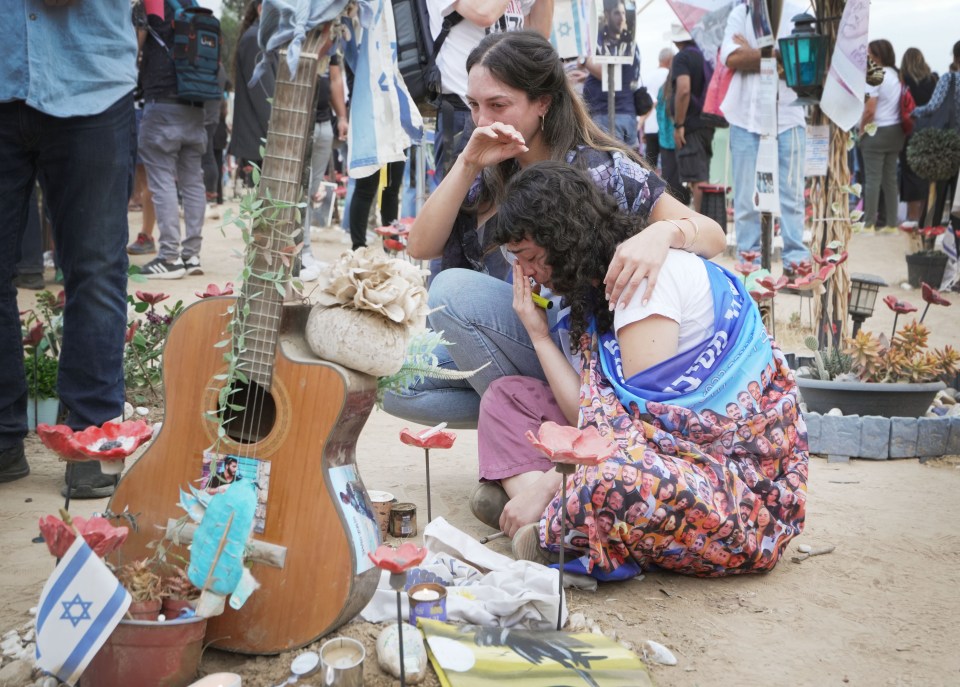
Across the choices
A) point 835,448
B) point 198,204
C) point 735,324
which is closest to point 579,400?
point 735,324

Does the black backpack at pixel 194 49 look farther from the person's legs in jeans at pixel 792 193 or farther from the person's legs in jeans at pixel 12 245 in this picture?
the person's legs in jeans at pixel 792 193

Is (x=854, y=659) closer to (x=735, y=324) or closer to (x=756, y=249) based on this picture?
(x=735, y=324)

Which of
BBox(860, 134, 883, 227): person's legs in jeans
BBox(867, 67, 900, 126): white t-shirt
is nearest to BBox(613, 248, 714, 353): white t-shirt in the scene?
BBox(867, 67, 900, 126): white t-shirt

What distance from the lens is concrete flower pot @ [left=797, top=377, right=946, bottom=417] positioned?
13.3 ft

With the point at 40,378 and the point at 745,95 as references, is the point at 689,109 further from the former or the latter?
the point at 40,378

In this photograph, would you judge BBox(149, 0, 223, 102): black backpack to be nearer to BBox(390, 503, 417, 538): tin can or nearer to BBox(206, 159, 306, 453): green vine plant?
BBox(390, 503, 417, 538): tin can

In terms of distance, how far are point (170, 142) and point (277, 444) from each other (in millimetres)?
5354

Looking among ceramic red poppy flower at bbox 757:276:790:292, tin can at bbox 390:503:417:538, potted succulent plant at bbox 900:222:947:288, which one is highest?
ceramic red poppy flower at bbox 757:276:790:292

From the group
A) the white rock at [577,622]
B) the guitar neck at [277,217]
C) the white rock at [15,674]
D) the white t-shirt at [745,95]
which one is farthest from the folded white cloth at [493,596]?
the white t-shirt at [745,95]

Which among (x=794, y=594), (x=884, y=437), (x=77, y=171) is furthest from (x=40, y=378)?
(x=884, y=437)

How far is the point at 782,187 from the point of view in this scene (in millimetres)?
6855

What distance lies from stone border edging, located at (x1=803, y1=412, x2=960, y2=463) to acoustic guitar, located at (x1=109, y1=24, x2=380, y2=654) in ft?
8.16

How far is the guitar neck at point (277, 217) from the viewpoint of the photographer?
2131 mm

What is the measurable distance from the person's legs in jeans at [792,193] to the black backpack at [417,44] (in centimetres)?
275
